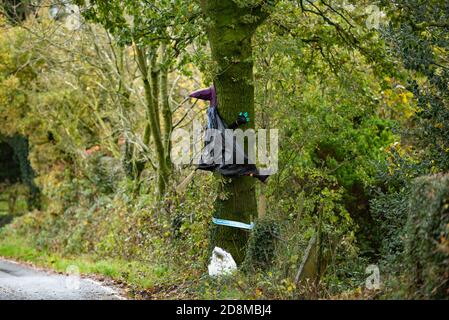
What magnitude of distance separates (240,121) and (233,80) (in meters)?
0.70

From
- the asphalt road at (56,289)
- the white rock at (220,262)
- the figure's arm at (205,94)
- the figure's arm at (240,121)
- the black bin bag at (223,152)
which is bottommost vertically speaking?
the asphalt road at (56,289)

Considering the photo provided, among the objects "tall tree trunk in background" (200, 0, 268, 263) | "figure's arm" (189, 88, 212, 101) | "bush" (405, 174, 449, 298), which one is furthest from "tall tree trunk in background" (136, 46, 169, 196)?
"bush" (405, 174, 449, 298)

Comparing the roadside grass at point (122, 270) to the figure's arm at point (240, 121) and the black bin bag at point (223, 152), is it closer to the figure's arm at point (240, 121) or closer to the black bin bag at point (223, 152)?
the black bin bag at point (223, 152)

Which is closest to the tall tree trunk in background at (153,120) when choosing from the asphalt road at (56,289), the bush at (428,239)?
the asphalt road at (56,289)

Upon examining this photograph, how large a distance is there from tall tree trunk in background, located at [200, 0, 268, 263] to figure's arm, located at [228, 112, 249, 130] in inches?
3.6

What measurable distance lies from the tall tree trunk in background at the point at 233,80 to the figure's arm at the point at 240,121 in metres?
0.09

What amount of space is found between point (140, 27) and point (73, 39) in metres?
8.24

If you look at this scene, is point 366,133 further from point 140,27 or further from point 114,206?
point 114,206

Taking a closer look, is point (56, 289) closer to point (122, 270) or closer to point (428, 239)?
point (122, 270)

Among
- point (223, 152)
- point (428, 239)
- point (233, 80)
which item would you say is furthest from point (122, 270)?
point (428, 239)

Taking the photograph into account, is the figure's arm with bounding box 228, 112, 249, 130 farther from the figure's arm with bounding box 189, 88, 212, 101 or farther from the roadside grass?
the roadside grass

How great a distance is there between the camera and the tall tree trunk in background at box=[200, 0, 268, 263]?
11.6m

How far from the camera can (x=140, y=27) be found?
45.1 feet

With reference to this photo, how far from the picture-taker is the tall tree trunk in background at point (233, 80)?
11602 millimetres
